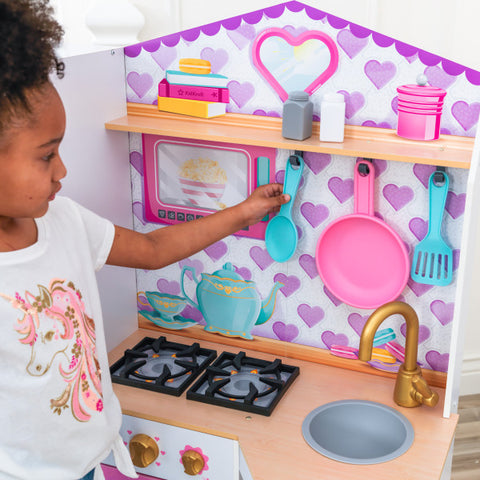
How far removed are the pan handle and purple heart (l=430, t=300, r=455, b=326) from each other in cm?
23

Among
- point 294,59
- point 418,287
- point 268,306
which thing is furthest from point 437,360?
point 294,59

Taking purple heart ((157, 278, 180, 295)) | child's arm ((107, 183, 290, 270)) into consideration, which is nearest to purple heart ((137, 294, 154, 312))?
purple heart ((157, 278, 180, 295))

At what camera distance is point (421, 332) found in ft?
4.72

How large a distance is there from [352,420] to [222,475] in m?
0.29

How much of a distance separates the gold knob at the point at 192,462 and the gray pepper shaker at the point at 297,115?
66 cm

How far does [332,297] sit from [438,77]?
1.71 ft

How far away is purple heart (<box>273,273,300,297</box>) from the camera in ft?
5.00

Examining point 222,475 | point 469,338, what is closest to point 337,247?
point 222,475

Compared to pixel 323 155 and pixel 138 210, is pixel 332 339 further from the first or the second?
pixel 138 210

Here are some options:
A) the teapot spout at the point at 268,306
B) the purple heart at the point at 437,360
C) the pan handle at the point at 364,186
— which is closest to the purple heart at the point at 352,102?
the pan handle at the point at 364,186

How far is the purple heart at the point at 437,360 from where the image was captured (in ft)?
4.72

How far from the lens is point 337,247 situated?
1453mm

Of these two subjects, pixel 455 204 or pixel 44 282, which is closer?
pixel 44 282

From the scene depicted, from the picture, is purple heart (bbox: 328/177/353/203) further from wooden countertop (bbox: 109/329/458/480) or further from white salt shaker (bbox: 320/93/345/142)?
wooden countertop (bbox: 109/329/458/480)
